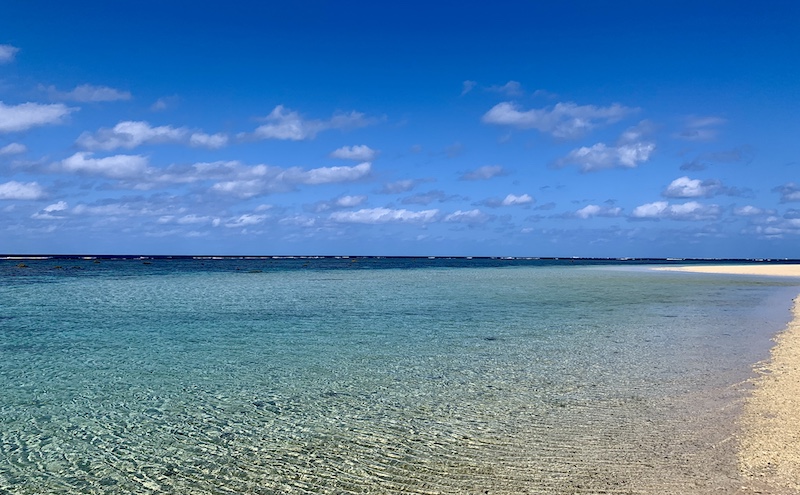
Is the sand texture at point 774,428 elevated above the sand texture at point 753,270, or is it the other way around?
the sand texture at point 753,270

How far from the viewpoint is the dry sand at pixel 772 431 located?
683cm

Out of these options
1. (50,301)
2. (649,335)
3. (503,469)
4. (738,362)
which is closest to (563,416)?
(503,469)

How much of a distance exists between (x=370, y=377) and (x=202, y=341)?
8067 mm

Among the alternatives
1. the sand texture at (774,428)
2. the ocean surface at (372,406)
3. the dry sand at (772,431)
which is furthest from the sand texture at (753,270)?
the dry sand at (772,431)

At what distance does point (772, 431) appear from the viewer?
8562 mm

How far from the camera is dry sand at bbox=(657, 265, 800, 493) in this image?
683 cm

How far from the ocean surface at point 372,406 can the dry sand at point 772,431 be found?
1.11 feet

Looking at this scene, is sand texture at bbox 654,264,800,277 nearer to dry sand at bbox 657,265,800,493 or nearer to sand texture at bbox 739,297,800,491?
sand texture at bbox 739,297,800,491

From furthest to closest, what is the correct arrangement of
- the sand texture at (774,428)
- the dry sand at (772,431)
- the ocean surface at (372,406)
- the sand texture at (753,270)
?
1. the sand texture at (753,270)
2. the ocean surface at (372,406)
3. the sand texture at (774,428)
4. the dry sand at (772,431)

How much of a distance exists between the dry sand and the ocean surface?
1.11ft

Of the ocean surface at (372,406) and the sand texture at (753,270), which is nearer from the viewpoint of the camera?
the ocean surface at (372,406)

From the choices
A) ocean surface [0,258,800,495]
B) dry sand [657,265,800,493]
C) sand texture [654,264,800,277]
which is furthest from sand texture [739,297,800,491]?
sand texture [654,264,800,277]

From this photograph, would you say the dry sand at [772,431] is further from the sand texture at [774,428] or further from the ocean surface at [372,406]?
the ocean surface at [372,406]

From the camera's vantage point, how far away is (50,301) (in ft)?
106
